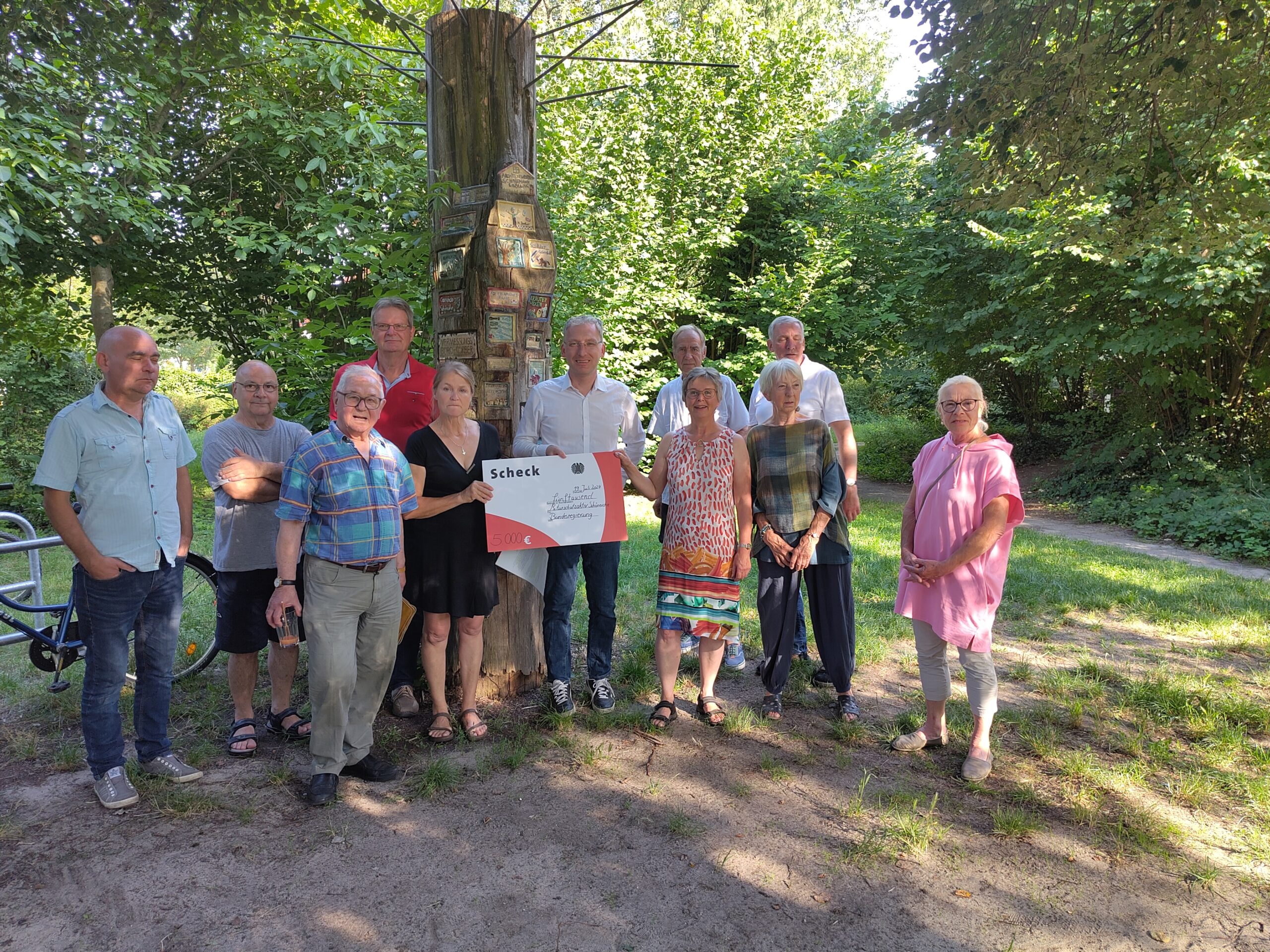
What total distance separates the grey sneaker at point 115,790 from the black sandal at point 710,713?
2799mm

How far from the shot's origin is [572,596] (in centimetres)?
440

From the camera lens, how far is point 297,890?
9.56 ft

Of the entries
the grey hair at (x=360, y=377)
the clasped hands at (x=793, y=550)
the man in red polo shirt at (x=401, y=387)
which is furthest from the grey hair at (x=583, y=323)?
the clasped hands at (x=793, y=550)

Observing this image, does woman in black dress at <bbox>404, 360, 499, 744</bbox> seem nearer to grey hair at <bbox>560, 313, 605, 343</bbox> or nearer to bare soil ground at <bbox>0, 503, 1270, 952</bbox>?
bare soil ground at <bbox>0, 503, 1270, 952</bbox>

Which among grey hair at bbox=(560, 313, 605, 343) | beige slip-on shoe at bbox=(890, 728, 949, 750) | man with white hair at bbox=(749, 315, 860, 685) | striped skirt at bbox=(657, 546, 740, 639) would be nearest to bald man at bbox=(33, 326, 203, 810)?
grey hair at bbox=(560, 313, 605, 343)

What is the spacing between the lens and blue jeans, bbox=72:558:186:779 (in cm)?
338

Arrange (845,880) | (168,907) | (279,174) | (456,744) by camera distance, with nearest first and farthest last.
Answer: (168,907), (845,880), (456,744), (279,174)

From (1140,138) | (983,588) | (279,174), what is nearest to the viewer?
(983,588)

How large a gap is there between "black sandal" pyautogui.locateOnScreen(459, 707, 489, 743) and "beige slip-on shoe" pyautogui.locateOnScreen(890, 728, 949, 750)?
86.3 inches

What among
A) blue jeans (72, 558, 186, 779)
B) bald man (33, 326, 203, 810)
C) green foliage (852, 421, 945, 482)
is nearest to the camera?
bald man (33, 326, 203, 810)

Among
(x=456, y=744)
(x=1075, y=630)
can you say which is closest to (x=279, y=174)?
(x=456, y=744)

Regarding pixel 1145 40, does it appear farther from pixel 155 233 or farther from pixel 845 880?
pixel 155 233

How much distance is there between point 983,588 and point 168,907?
12.2 feet

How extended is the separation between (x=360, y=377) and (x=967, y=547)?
2.97 metres
